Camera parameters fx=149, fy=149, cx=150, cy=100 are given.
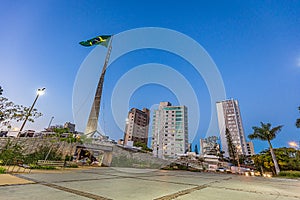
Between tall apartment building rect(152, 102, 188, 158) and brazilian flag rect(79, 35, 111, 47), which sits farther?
tall apartment building rect(152, 102, 188, 158)

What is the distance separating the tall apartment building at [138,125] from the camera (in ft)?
277

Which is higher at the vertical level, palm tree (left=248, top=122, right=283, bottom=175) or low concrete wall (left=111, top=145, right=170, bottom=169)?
palm tree (left=248, top=122, right=283, bottom=175)

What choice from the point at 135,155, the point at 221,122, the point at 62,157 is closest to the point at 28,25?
the point at 62,157

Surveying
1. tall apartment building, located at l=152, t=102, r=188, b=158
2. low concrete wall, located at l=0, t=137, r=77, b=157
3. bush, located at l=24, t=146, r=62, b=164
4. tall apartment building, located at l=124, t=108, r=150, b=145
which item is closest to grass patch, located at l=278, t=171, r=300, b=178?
low concrete wall, located at l=0, t=137, r=77, b=157

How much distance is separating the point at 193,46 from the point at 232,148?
41.2m

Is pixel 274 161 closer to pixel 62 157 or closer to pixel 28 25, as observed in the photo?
pixel 62 157

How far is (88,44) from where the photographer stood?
22.2m

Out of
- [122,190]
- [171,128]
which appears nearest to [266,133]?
[122,190]

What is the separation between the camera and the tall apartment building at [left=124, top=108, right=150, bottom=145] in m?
84.4

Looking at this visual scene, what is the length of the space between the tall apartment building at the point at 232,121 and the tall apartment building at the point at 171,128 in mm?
21113

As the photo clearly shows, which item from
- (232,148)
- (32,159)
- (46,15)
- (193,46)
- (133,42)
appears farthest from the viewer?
(232,148)

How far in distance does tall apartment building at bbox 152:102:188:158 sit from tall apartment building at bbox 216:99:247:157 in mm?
21113

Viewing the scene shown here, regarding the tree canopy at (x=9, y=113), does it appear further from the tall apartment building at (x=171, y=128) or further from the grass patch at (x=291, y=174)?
the tall apartment building at (x=171, y=128)

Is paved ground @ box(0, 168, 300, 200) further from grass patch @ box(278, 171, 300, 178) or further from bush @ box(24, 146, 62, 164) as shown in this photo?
grass patch @ box(278, 171, 300, 178)
